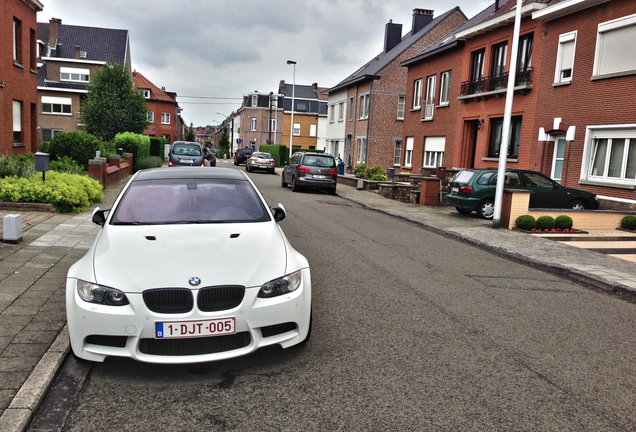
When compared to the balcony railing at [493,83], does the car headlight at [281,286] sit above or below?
below

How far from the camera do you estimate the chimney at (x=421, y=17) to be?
1472 inches

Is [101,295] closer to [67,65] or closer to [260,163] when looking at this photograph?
[260,163]

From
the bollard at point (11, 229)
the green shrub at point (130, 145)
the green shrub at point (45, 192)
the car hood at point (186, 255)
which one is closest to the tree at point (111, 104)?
the green shrub at point (130, 145)

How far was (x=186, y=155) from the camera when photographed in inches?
866

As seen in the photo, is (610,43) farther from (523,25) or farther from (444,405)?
(444,405)

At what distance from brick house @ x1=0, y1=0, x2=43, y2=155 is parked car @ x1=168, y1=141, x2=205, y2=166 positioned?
20.5ft

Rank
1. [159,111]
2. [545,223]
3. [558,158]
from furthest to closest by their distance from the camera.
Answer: [159,111], [558,158], [545,223]

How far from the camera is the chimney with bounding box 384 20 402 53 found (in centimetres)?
4047

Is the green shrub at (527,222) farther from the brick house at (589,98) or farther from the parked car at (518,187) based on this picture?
the brick house at (589,98)

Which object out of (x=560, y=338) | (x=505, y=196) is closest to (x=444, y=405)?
(x=560, y=338)

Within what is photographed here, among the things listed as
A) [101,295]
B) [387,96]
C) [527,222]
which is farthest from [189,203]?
[387,96]

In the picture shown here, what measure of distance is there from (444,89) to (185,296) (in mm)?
24704

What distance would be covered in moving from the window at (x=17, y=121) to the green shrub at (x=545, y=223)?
67.8 feet

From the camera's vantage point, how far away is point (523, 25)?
19.5 meters
